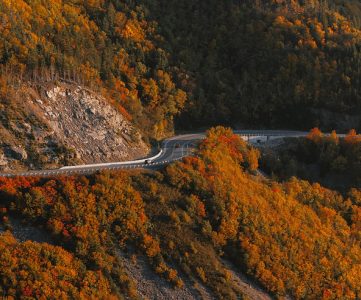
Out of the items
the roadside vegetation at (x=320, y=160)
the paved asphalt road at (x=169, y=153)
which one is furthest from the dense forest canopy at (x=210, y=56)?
the roadside vegetation at (x=320, y=160)

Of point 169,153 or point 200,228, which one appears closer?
point 200,228

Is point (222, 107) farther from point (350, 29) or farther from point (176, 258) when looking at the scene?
point (176, 258)

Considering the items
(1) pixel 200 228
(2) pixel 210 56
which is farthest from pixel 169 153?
(2) pixel 210 56

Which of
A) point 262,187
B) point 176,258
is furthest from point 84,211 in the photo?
point 262,187

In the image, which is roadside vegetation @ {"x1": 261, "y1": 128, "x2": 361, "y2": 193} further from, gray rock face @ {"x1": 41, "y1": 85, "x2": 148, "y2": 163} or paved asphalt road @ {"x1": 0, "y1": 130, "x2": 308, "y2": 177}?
gray rock face @ {"x1": 41, "y1": 85, "x2": 148, "y2": 163}

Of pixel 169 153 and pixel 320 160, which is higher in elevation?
pixel 169 153

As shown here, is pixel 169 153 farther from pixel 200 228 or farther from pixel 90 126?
pixel 200 228

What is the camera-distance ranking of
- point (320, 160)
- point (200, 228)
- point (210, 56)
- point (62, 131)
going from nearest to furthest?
1. point (200, 228)
2. point (62, 131)
3. point (320, 160)
4. point (210, 56)

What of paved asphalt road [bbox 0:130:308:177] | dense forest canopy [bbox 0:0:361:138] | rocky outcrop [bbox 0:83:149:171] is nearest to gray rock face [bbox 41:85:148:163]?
rocky outcrop [bbox 0:83:149:171]

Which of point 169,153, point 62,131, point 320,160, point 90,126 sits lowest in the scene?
point 320,160
